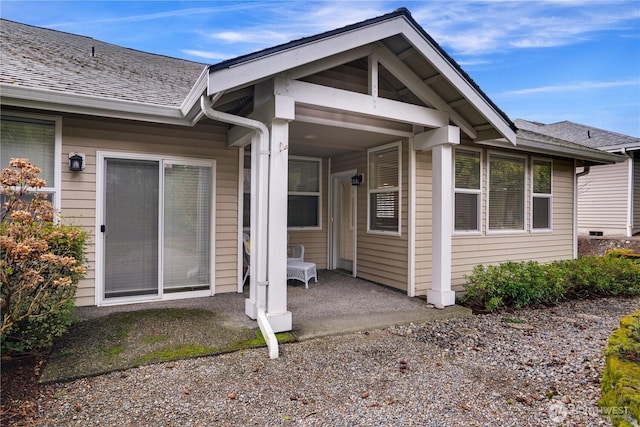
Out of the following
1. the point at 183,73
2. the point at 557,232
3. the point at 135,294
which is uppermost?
the point at 183,73

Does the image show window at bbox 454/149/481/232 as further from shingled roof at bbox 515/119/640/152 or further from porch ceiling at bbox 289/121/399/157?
shingled roof at bbox 515/119/640/152

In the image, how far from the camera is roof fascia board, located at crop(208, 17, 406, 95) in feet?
11.1

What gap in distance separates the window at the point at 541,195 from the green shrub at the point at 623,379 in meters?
5.20

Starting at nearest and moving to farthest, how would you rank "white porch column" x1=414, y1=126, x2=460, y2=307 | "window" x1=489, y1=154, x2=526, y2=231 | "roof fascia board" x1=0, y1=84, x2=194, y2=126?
"roof fascia board" x1=0, y1=84, x2=194, y2=126
"white porch column" x1=414, y1=126, x2=460, y2=307
"window" x1=489, y1=154, x2=526, y2=231

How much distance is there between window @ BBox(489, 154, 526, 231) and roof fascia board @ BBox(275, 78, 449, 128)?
2.41 metres

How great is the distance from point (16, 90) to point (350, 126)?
3639 millimetres

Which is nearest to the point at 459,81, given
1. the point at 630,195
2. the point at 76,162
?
the point at 76,162

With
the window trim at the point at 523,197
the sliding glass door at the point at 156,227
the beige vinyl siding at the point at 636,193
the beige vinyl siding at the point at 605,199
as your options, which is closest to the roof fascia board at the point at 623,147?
the beige vinyl siding at the point at 605,199

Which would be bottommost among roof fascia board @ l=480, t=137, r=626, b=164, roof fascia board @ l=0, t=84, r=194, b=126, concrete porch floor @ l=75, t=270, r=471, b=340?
concrete porch floor @ l=75, t=270, r=471, b=340

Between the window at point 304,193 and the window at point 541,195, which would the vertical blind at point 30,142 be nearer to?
the window at point 304,193

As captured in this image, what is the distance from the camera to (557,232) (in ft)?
25.5

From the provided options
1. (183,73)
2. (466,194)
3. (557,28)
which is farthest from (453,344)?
(557,28)

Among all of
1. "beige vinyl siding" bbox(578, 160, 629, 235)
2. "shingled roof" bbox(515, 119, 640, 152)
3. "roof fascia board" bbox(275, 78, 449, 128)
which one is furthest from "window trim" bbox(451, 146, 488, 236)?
"beige vinyl siding" bbox(578, 160, 629, 235)

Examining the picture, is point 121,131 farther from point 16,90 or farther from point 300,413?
point 300,413
